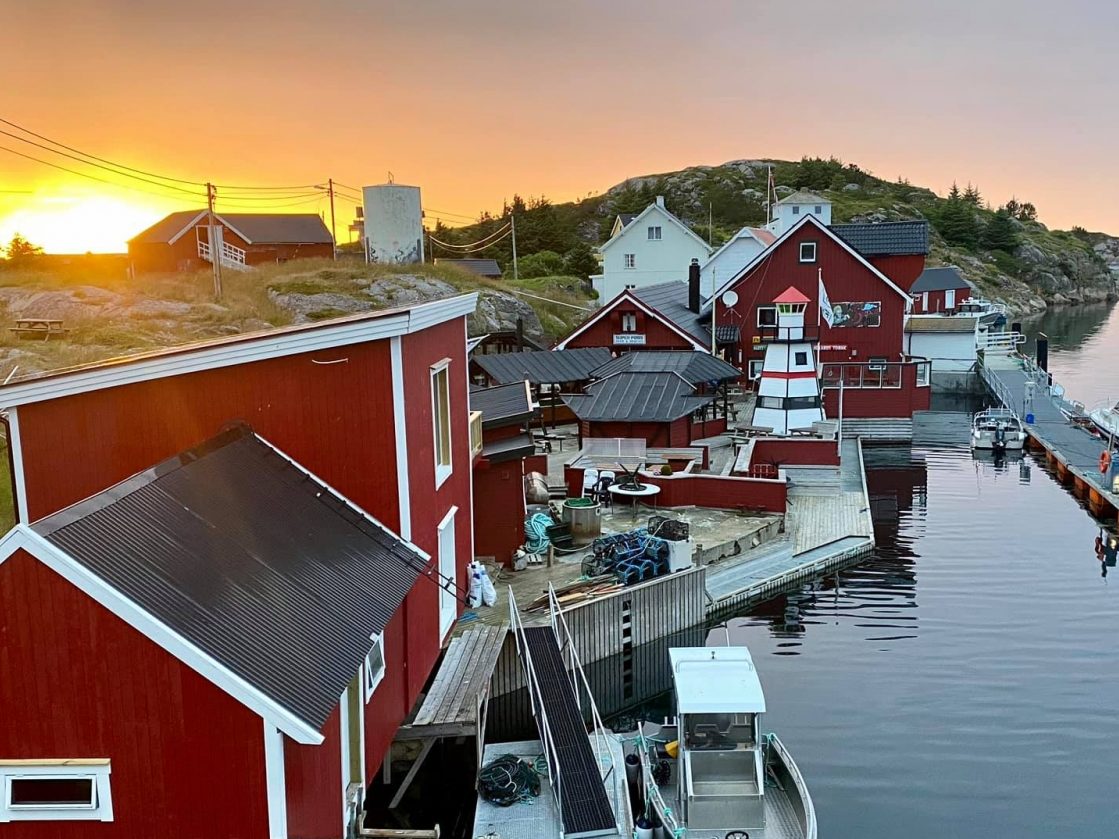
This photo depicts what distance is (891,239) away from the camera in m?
53.7

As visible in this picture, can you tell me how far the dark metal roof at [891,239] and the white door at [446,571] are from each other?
41121 millimetres

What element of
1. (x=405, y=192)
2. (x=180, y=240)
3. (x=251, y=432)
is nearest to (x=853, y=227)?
(x=405, y=192)

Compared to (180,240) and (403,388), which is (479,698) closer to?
(403,388)

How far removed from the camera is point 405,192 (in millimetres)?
58469

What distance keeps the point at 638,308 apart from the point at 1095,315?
352 feet

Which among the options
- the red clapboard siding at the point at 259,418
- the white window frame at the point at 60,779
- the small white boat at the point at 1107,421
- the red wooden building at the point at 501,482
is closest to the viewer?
the white window frame at the point at 60,779

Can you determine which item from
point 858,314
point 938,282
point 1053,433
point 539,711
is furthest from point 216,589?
point 938,282

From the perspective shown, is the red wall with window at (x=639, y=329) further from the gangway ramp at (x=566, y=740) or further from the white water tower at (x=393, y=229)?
the gangway ramp at (x=566, y=740)

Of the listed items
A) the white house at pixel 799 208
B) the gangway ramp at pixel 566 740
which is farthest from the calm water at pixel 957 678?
the white house at pixel 799 208

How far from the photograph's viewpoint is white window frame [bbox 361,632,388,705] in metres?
12.1

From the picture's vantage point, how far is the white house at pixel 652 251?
69.6 m

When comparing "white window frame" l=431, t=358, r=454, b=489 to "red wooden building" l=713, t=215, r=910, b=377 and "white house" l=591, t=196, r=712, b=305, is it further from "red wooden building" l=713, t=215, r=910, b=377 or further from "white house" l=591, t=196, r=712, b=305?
"white house" l=591, t=196, r=712, b=305

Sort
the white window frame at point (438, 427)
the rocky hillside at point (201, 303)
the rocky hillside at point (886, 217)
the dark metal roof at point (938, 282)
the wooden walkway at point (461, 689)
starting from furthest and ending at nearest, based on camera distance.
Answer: the rocky hillside at point (886, 217)
the dark metal roof at point (938, 282)
the rocky hillside at point (201, 303)
the white window frame at point (438, 427)
the wooden walkway at point (461, 689)

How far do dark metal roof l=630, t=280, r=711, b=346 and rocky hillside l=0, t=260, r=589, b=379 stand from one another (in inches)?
309
